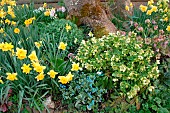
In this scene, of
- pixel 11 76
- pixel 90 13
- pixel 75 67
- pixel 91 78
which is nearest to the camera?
pixel 11 76

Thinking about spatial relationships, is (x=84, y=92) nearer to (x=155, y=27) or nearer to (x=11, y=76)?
(x=11, y=76)

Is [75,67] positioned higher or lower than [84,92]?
higher

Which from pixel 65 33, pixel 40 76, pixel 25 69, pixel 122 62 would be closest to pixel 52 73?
pixel 40 76

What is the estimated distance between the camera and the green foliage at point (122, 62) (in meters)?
2.62

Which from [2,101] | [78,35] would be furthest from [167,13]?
[2,101]

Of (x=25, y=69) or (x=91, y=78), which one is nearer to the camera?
(x=25, y=69)

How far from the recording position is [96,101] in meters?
2.62

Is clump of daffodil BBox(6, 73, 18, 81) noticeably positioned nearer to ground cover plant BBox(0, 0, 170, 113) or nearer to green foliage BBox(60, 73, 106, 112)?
ground cover plant BBox(0, 0, 170, 113)

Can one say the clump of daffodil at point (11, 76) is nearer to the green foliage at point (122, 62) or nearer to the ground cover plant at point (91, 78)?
the ground cover plant at point (91, 78)

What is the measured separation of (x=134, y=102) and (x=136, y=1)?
306 centimetres

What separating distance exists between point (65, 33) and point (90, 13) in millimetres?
416

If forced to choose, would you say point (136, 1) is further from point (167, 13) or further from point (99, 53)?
point (99, 53)

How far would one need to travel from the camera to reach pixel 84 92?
8.64 ft

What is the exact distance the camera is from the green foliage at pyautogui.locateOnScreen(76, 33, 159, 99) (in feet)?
8.59
